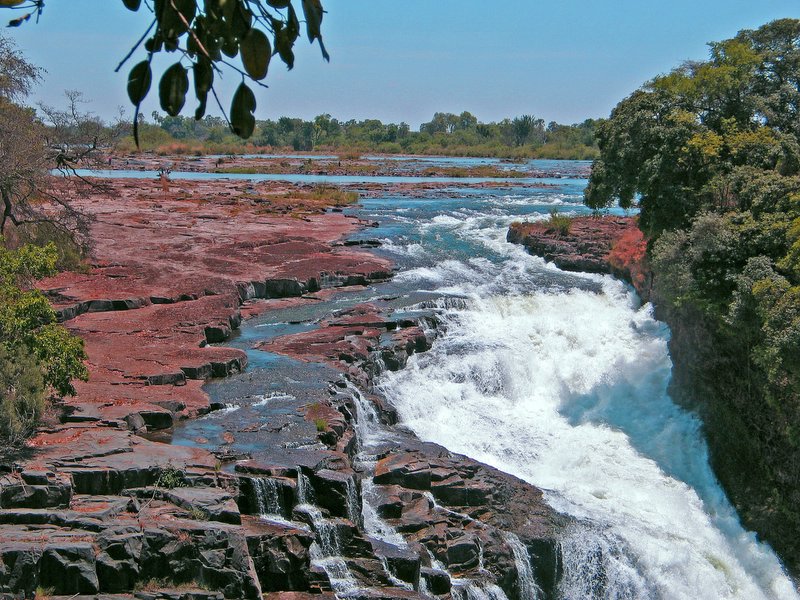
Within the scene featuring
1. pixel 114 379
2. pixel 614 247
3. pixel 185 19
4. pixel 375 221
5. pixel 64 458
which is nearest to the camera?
pixel 185 19

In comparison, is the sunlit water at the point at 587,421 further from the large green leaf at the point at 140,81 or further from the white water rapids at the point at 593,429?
the large green leaf at the point at 140,81

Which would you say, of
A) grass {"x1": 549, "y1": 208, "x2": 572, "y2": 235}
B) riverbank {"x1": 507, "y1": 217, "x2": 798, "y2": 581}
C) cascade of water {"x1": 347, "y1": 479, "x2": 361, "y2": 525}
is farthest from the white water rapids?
grass {"x1": 549, "y1": 208, "x2": 572, "y2": 235}

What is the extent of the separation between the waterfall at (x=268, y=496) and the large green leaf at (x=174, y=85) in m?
11.2

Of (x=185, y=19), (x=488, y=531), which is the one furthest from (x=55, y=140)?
(x=185, y=19)

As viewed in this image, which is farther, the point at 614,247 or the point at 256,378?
the point at 614,247

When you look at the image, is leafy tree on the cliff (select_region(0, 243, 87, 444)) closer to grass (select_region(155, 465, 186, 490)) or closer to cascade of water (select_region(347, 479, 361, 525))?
grass (select_region(155, 465, 186, 490))

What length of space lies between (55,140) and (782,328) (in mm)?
19863

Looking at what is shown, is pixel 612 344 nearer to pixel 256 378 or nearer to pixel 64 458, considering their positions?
pixel 256 378

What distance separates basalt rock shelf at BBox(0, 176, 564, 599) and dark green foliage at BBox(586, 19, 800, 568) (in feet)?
15.5

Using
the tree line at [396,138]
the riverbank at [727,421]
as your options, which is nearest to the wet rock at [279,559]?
the riverbank at [727,421]

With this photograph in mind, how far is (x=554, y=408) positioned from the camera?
72.1ft

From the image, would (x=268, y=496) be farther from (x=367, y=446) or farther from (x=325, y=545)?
(x=367, y=446)

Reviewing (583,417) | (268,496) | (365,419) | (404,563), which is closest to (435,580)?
(404,563)

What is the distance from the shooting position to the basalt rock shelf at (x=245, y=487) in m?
11.0
